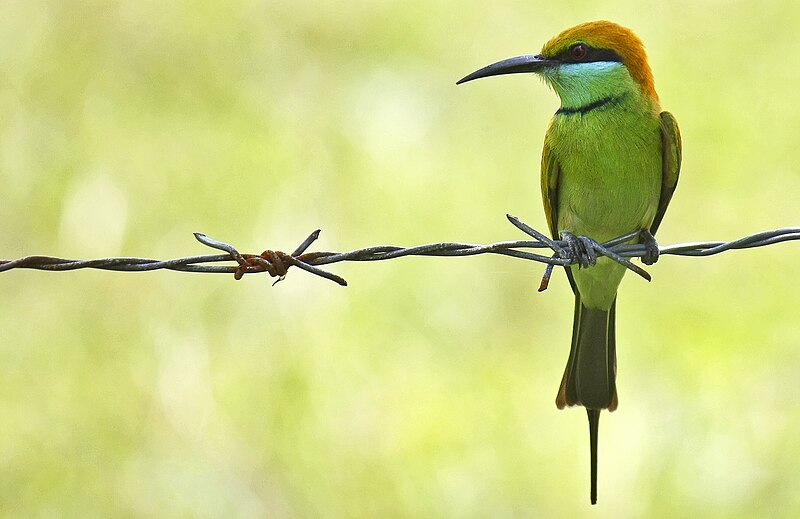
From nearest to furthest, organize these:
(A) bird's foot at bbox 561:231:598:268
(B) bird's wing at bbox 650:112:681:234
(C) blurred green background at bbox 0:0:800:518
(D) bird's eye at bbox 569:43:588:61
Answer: (A) bird's foot at bbox 561:231:598:268 → (B) bird's wing at bbox 650:112:681:234 → (D) bird's eye at bbox 569:43:588:61 → (C) blurred green background at bbox 0:0:800:518

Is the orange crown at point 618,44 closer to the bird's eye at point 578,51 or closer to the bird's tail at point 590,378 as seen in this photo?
the bird's eye at point 578,51

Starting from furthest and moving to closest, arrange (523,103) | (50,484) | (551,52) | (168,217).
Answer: (523,103) → (168,217) → (50,484) → (551,52)

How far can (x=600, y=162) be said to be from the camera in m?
3.09

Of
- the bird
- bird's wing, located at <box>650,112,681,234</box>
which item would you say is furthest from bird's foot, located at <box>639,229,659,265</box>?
bird's wing, located at <box>650,112,681,234</box>

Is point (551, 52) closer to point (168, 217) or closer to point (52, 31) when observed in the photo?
point (168, 217)

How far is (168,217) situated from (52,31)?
1789mm

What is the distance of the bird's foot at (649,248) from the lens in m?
2.77

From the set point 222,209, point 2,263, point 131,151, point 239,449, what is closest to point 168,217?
point 222,209

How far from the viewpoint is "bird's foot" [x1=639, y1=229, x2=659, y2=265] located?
2.77 metres

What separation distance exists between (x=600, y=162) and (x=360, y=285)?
2002 millimetres

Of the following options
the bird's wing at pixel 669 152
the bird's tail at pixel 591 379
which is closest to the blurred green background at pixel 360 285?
the bird's tail at pixel 591 379

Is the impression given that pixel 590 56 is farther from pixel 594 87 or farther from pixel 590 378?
pixel 590 378

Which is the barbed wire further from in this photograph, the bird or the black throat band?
the black throat band

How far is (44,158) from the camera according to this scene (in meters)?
5.50
